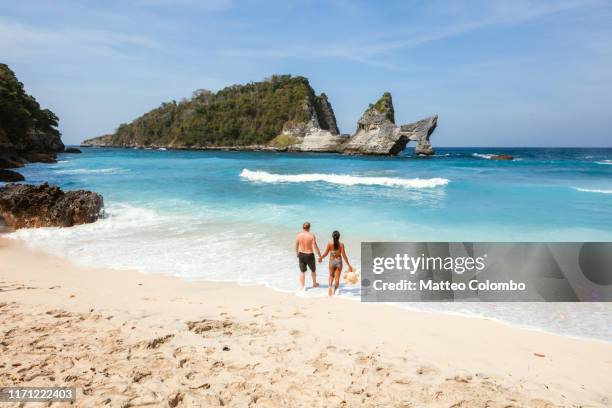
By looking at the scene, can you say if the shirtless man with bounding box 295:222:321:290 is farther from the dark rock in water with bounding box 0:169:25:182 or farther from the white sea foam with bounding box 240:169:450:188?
the dark rock in water with bounding box 0:169:25:182

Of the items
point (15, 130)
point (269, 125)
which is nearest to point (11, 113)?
point (15, 130)

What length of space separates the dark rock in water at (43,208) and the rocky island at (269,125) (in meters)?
66.0

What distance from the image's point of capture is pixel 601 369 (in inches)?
186

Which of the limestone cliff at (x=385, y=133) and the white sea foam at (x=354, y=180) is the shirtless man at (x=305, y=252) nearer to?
the white sea foam at (x=354, y=180)

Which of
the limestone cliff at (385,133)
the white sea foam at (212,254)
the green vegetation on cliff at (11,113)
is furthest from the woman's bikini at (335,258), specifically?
the limestone cliff at (385,133)

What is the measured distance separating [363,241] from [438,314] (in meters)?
4.97

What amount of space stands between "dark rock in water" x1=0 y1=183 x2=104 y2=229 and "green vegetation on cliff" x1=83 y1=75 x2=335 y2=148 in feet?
315

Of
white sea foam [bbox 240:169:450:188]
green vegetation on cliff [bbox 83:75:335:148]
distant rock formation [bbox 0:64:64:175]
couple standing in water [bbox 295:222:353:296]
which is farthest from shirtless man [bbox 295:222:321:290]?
green vegetation on cliff [bbox 83:75:335:148]

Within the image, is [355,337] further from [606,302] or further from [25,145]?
[25,145]

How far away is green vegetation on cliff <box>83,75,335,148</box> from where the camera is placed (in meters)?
115

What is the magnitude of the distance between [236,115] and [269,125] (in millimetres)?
16409

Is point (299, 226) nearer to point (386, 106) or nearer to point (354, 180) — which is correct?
point (354, 180)

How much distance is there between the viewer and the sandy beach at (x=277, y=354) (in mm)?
3904

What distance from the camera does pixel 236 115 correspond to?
12550 centimetres
